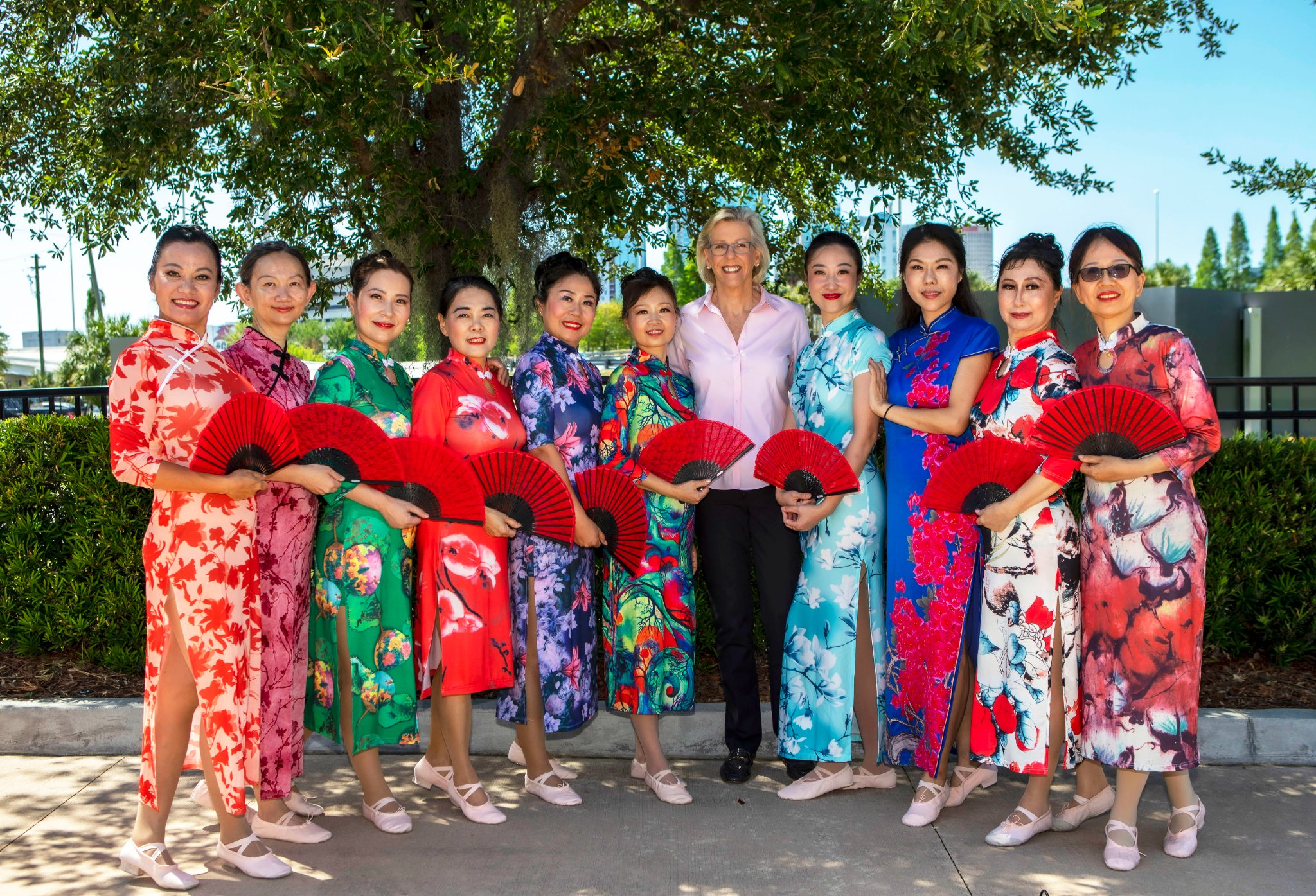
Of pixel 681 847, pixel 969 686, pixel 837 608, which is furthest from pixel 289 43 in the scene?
pixel 969 686

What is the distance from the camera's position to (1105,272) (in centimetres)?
299

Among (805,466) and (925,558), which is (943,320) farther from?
(925,558)

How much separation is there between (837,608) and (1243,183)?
366cm

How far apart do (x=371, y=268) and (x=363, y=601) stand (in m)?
1.06

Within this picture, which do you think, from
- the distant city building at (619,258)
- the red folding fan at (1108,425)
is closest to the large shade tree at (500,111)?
the distant city building at (619,258)

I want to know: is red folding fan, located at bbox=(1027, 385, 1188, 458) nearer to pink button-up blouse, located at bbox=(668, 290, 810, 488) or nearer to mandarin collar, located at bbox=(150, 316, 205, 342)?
pink button-up blouse, located at bbox=(668, 290, 810, 488)

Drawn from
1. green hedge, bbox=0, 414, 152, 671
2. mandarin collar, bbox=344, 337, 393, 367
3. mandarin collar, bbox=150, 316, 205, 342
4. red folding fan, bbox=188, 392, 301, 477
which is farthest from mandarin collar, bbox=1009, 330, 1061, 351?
green hedge, bbox=0, 414, 152, 671

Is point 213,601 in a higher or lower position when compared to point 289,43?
lower

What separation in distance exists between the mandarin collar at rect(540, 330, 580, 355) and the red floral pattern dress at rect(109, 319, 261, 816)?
0.99 metres

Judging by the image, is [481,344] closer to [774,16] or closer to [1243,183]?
[774,16]

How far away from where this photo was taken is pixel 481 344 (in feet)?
11.0

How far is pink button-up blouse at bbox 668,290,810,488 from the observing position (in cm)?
357

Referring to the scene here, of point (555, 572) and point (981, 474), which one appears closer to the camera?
point (981, 474)

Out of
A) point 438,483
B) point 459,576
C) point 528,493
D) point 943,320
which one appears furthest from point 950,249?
point 459,576
